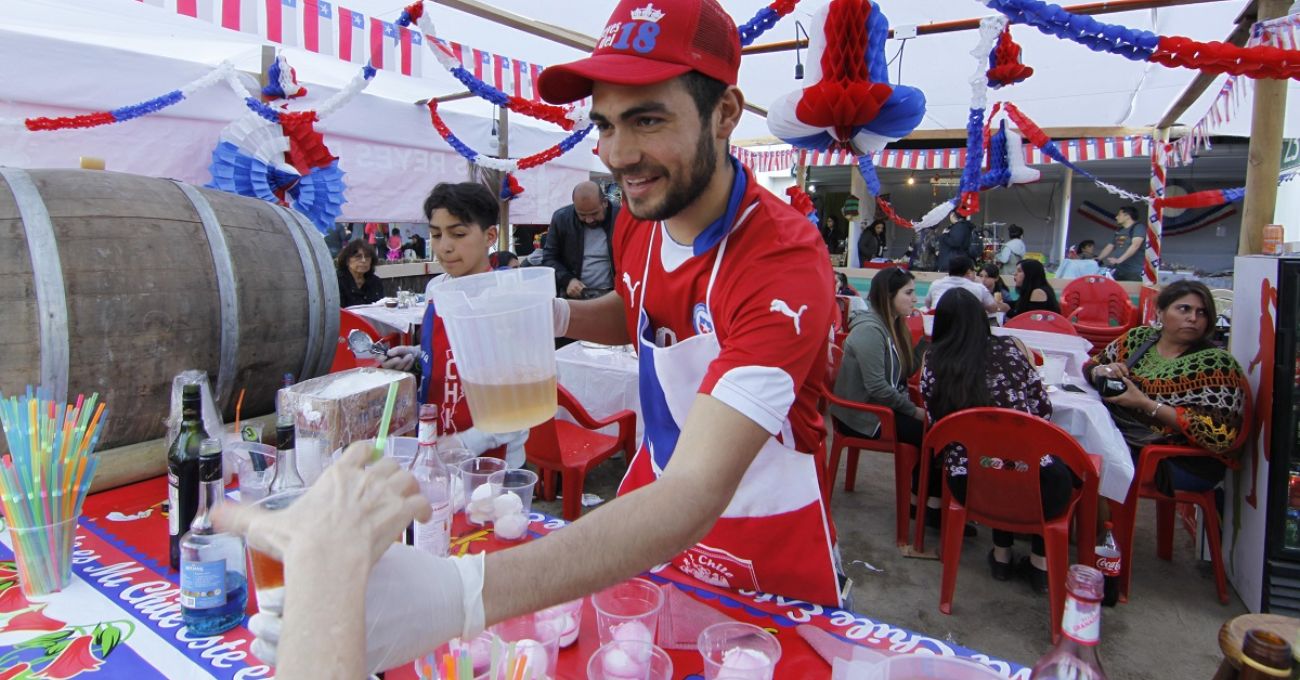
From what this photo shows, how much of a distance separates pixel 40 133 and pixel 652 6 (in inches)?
248

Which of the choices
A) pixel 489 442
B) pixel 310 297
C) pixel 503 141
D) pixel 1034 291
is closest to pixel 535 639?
pixel 489 442

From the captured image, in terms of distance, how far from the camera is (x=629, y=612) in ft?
4.22

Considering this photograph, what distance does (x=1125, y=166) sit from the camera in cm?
1659

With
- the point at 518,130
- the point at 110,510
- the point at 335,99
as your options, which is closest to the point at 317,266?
the point at 110,510

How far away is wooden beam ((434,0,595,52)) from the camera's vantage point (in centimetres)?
473

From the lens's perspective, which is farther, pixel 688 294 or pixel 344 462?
pixel 688 294

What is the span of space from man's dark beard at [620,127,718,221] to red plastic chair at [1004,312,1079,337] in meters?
6.34

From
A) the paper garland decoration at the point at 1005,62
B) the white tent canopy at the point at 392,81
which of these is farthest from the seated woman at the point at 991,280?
the paper garland decoration at the point at 1005,62

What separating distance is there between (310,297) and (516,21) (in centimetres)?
319

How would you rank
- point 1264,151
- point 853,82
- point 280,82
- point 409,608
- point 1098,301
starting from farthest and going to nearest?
point 1098,301 < point 280,82 < point 1264,151 < point 853,82 < point 409,608

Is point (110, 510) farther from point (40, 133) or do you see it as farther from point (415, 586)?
point (40, 133)

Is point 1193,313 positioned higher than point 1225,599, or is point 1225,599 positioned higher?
point 1193,313

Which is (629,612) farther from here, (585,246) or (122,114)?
(122,114)

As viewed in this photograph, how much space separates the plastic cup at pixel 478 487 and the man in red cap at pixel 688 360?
1.21 feet
